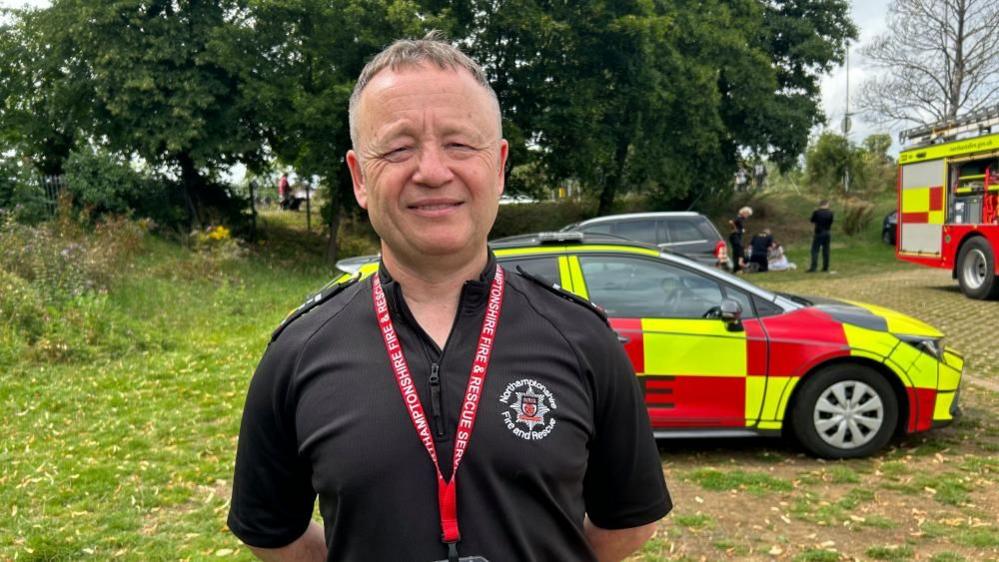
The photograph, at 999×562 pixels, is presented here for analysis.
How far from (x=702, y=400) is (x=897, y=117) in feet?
104

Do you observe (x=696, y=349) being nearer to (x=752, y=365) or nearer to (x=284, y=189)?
(x=752, y=365)

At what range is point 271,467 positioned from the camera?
1.62 meters

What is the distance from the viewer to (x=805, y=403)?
5.57 meters

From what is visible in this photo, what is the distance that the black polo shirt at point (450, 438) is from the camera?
142 centimetres

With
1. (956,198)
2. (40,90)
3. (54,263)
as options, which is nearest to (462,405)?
(54,263)

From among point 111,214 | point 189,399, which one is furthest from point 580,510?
point 111,214

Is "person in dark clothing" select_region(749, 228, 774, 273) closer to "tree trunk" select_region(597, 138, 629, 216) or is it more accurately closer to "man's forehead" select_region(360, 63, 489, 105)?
"tree trunk" select_region(597, 138, 629, 216)

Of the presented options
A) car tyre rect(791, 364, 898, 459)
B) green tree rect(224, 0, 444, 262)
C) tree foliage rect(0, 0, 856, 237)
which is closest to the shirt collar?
car tyre rect(791, 364, 898, 459)

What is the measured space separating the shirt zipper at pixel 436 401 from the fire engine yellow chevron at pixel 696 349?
13.8 ft

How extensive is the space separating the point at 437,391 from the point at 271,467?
43 cm

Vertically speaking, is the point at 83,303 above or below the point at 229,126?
below

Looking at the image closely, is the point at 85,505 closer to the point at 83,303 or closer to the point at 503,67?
the point at 83,303

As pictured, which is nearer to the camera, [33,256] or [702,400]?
[702,400]

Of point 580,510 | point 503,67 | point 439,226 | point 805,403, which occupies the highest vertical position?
point 503,67
